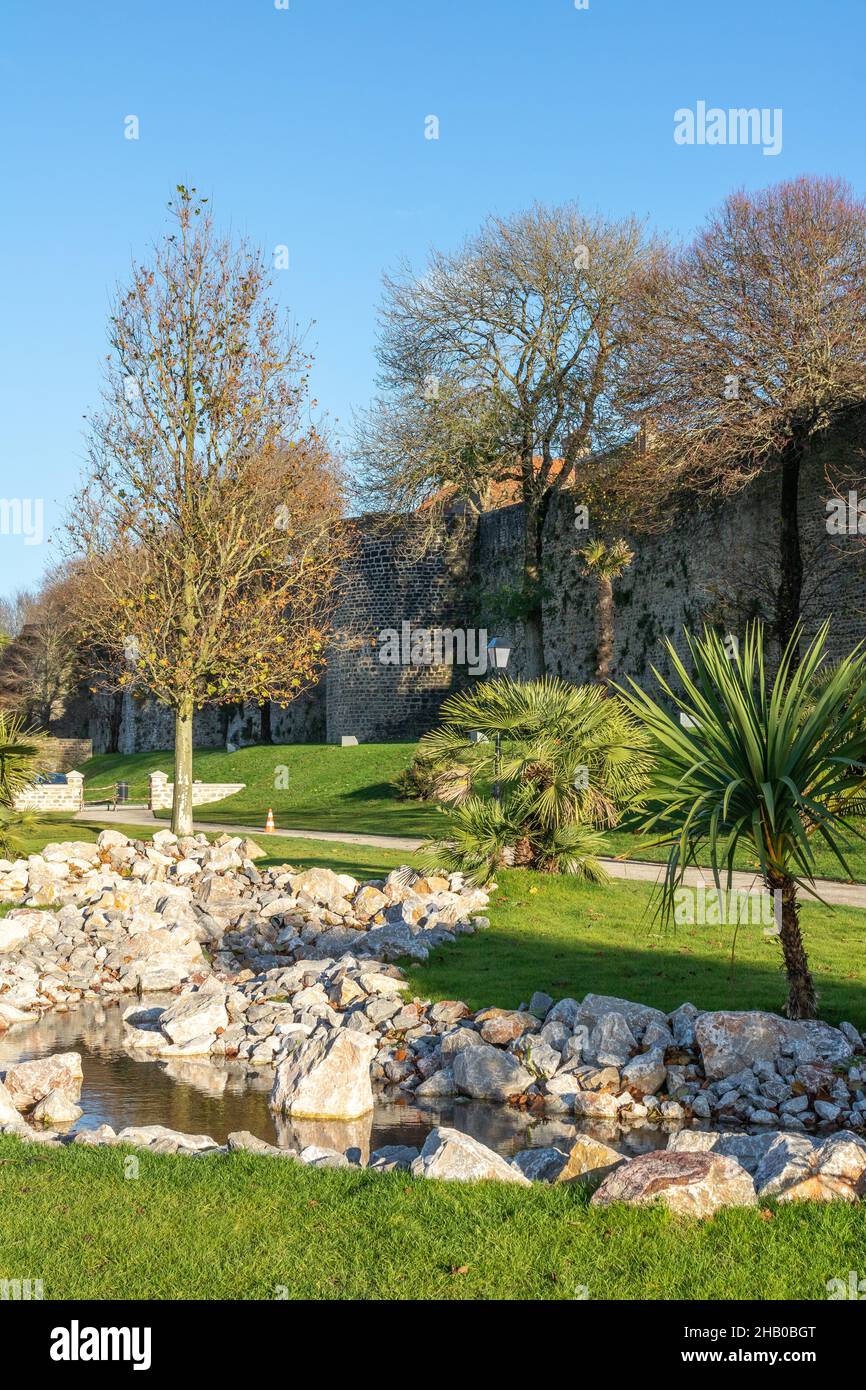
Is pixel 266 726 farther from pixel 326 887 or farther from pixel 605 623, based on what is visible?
pixel 326 887

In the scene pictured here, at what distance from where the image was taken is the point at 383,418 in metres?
35.5

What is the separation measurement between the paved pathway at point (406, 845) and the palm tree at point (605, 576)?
1248 cm

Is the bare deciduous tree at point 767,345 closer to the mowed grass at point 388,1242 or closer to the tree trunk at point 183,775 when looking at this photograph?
the tree trunk at point 183,775

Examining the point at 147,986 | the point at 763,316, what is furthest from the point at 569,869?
the point at 763,316

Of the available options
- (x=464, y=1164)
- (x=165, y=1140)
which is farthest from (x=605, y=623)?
(x=464, y=1164)

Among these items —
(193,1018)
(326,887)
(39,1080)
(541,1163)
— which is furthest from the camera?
(326,887)

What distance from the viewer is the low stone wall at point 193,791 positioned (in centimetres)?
3229

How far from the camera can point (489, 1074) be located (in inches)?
384

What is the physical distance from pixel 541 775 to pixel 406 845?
6.70 metres

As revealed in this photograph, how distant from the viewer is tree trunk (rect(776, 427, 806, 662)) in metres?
25.4

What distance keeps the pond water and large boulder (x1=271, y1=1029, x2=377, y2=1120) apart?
9 cm

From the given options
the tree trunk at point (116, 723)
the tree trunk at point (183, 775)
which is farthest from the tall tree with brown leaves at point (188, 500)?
the tree trunk at point (116, 723)
